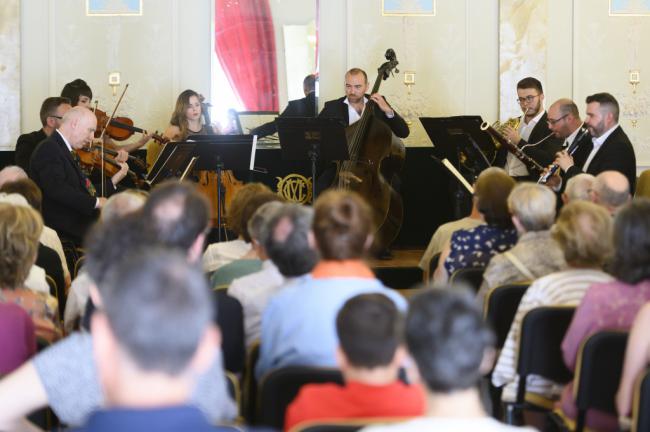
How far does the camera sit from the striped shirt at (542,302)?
337 centimetres

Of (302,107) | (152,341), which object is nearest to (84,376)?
(152,341)

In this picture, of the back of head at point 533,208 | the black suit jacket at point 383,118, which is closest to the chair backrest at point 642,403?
the back of head at point 533,208

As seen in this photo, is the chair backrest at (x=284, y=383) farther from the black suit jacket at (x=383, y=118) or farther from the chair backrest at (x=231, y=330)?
the black suit jacket at (x=383, y=118)

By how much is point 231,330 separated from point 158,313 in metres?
1.72

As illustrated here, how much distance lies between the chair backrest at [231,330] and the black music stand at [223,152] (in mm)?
3759

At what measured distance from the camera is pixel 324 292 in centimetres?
269

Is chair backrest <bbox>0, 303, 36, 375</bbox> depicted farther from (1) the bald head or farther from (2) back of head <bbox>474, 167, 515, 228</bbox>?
(1) the bald head

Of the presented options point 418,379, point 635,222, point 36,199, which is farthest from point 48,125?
point 418,379

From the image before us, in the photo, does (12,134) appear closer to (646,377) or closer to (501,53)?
(501,53)

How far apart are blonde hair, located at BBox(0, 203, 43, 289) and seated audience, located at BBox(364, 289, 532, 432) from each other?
1771 mm

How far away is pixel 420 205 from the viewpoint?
8594mm

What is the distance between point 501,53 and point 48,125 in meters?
4.11

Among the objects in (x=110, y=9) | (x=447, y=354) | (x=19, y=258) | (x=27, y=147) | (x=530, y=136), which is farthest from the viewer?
(x=110, y=9)

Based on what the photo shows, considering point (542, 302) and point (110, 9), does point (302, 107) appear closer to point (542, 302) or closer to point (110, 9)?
point (110, 9)
